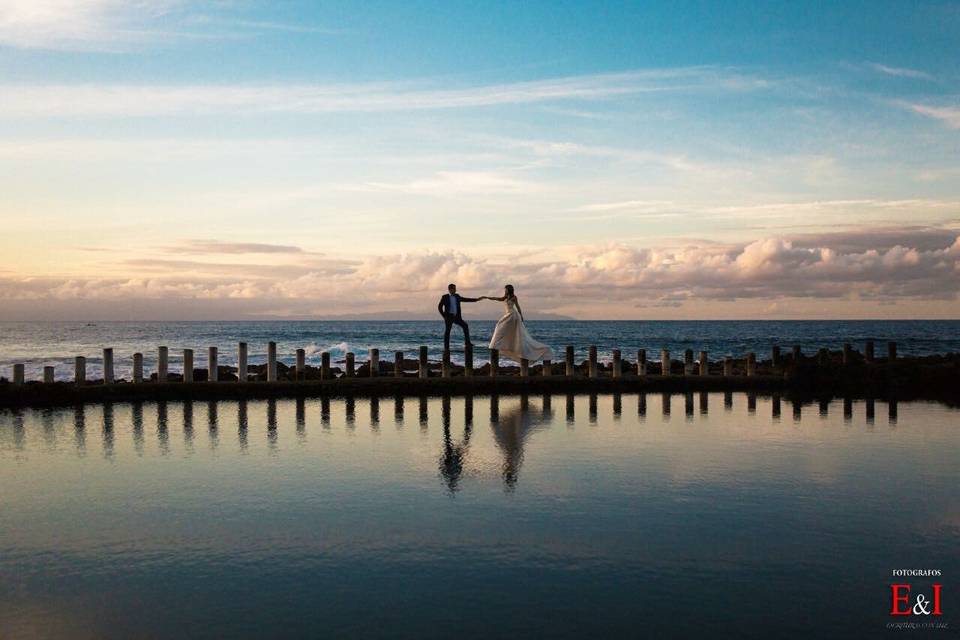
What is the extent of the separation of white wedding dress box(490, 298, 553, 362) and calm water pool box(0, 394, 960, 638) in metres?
9.40

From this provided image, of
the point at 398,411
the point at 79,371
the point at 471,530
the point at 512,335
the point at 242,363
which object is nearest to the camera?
the point at 471,530

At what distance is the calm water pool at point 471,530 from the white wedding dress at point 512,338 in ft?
30.8

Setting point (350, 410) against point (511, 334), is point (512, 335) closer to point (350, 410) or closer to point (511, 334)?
point (511, 334)

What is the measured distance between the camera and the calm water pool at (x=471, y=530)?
22.3 ft

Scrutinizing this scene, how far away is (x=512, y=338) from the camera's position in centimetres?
2623

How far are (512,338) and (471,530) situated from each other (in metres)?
17.2

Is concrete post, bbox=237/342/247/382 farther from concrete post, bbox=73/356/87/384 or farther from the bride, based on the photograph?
the bride

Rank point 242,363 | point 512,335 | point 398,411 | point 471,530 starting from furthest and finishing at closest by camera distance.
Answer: point 512,335, point 242,363, point 398,411, point 471,530

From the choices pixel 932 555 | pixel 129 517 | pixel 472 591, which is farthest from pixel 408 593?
pixel 932 555

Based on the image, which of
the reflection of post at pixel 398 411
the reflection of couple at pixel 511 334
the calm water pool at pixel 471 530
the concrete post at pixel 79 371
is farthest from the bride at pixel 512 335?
the concrete post at pixel 79 371

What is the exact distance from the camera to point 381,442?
49.5 ft

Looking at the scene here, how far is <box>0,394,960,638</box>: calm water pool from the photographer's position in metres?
6.81

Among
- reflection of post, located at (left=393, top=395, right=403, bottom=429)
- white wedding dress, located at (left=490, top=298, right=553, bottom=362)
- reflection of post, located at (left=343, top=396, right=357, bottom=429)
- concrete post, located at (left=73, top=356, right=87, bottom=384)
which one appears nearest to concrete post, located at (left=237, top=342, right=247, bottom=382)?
reflection of post, located at (left=343, top=396, right=357, bottom=429)

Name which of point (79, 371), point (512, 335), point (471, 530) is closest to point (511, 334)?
point (512, 335)
